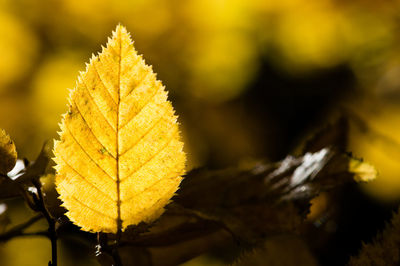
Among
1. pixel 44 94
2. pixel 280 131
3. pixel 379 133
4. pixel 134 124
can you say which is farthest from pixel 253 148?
pixel 134 124

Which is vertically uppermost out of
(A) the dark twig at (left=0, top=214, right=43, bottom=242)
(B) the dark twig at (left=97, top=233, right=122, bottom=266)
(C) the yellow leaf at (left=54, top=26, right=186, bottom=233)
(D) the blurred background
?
(D) the blurred background

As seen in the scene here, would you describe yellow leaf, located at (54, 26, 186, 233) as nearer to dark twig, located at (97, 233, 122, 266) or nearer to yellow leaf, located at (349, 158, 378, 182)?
dark twig, located at (97, 233, 122, 266)

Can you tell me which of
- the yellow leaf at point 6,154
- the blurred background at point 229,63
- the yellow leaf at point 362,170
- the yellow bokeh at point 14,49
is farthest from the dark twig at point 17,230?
the yellow bokeh at point 14,49

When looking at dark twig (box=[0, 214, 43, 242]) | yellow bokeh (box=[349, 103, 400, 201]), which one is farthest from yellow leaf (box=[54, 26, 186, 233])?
yellow bokeh (box=[349, 103, 400, 201])

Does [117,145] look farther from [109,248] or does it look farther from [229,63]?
[229,63]

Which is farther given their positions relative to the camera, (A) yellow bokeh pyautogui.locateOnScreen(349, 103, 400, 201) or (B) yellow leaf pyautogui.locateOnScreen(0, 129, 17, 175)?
(A) yellow bokeh pyautogui.locateOnScreen(349, 103, 400, 201)

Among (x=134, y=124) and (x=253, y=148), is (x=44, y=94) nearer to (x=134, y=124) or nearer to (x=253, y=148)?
(x=253, y=148)
